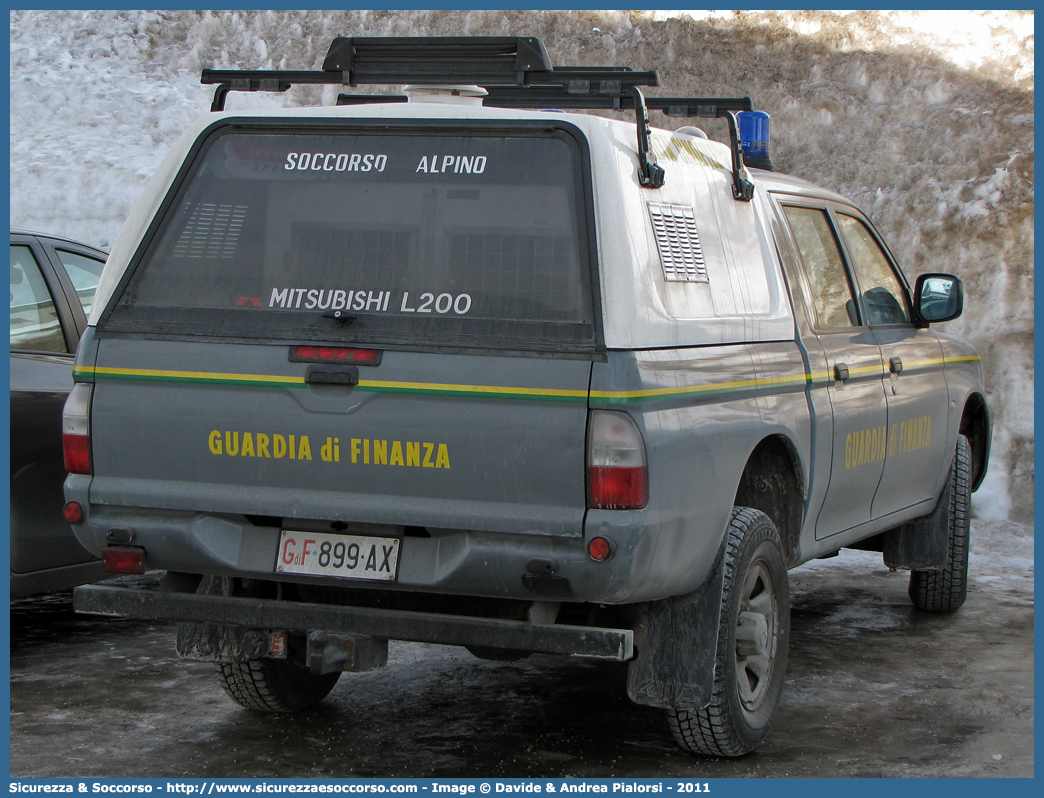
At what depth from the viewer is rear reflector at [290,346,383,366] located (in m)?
4.05

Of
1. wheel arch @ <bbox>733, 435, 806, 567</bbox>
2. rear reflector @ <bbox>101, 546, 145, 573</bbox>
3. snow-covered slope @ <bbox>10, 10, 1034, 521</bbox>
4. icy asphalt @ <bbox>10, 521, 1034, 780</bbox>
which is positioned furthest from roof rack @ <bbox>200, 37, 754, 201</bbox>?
snow-covered slope @ <bbox>10, 10, 1034, 521</bbox>

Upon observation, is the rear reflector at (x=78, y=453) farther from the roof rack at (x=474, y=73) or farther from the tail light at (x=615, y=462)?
the tail light at (x=615, y=462)

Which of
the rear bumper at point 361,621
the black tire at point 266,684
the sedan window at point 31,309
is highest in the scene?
the sedan window at point 31,309

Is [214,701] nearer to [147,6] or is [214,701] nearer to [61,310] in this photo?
[61,310]

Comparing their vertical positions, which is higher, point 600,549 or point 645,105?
point 645,105

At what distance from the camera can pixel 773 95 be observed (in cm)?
1852

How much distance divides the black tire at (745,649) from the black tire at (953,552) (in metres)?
2.29

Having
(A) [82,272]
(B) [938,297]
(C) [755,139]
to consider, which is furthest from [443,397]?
(B) [938,297]

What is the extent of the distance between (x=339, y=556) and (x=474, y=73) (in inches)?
70.5

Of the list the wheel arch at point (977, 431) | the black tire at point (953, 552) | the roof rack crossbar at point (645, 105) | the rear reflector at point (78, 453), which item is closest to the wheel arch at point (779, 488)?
the roof rack crossbar at point (645, 105)

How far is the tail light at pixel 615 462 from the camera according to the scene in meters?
3.81

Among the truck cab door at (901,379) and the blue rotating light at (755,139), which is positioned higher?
the blue rotating light at (755,139)

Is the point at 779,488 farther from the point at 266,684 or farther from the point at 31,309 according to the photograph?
the point at 31,309

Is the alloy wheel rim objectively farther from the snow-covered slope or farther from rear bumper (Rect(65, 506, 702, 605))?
the snow-covered slope
